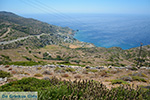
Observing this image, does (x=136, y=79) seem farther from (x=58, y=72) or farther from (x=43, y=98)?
(x=43, y=98)

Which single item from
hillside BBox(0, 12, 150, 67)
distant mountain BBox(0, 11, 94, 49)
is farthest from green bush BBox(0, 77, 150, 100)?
distant mountain BBox(0, 11, 94, 49)

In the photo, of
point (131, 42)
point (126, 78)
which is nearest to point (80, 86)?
point (126, 78)

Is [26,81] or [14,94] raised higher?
[14,94]

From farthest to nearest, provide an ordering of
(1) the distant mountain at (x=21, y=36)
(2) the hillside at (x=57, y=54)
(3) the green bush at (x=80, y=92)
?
1. (1) the distant mountain at (x=21, y=36)
2. (2) the hillside at (x=57, y=54)
3. (3) the green bush at (x=80, y=92)

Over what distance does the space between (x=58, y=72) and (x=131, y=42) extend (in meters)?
143

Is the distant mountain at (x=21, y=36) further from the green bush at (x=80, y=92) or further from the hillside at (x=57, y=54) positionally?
the green bush at (x=80, y=92)

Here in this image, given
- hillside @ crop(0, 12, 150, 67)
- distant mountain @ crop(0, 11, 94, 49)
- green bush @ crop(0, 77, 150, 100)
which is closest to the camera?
green bush @ crop(0, 77, 150, 100)

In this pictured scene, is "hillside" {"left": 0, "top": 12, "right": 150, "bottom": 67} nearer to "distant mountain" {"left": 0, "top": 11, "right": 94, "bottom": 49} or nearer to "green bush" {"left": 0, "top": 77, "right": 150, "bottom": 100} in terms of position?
"distant mountain" {"left": 0, "top": 11, "right": 94, "bottom": 49}

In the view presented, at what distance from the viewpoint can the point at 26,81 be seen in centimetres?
801

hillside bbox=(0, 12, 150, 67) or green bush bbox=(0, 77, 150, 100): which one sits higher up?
green bush bbox=(0, 77, 150, 100)

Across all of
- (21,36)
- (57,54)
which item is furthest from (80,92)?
(21,36)

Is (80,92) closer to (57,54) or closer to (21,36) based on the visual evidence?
(57,54)

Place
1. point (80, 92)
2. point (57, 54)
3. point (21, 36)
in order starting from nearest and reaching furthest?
point (80, 92) < point (57, 54) < point (21, 36)

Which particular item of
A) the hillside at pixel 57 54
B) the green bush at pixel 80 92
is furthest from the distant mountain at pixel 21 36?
the green bush at pixel 80 92
